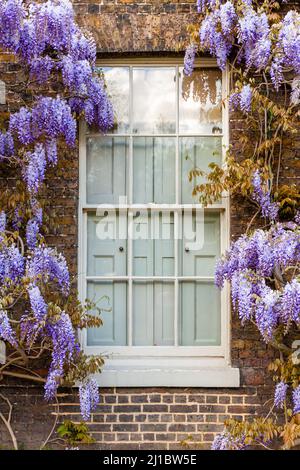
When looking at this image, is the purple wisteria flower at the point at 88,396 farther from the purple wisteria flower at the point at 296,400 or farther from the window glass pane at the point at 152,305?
the purple wisteria flower at the point at 296,400

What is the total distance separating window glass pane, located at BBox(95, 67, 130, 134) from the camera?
20.1 feet

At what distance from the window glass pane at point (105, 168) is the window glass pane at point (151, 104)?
0.73 feet

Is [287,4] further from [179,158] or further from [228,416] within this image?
[228,416]

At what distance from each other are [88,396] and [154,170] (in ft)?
6.18

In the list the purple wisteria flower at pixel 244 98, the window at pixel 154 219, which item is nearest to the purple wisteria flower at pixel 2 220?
the window at pixel 154 219

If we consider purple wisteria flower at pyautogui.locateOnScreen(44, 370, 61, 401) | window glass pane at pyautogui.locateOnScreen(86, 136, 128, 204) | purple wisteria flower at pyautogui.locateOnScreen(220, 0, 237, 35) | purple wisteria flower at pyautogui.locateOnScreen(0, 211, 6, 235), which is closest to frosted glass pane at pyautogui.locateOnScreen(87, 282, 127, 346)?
purple wisteria flower at pyautogui.locateOnScreen(44, 370, 61, 401)

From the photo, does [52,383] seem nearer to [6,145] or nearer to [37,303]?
[37,303]

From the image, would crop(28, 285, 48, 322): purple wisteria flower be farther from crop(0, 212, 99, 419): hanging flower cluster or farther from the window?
the window

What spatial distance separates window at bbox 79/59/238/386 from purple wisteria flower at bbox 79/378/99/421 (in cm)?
45

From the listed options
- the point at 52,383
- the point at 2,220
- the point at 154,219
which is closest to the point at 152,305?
the point at 154,219

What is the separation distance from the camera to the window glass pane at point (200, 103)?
6.11 meters

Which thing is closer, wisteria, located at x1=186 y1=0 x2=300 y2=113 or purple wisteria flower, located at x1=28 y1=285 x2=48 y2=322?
purple wisteria flower, located at x1=28 y1=285 x2=48 y2=322

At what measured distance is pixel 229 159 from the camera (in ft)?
18.7
